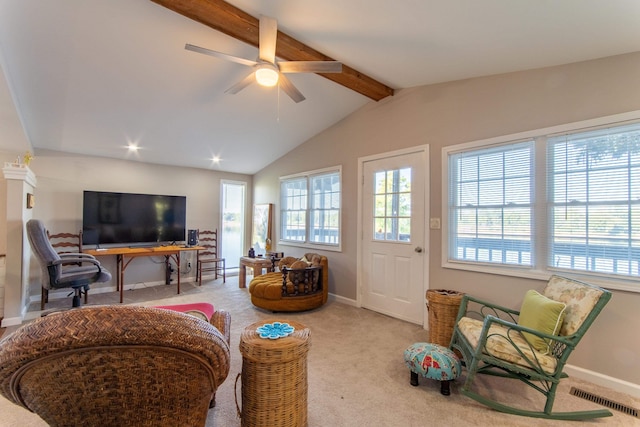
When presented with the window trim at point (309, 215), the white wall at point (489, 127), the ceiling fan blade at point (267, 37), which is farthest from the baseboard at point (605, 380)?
the ceiling fan blade at point (267, 37)

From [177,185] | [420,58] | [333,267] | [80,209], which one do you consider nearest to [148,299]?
[80,209]

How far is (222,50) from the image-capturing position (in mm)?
3014

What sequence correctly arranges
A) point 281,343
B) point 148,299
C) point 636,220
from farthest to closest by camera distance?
point 148,299, point 636,220, point 281,343

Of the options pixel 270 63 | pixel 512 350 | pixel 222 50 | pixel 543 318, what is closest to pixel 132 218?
pixel 222 50

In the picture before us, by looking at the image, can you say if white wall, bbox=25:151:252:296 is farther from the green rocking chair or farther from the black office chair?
the green rocking chair

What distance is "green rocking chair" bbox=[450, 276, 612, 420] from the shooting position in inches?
76.6

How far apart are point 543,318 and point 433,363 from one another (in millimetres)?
837

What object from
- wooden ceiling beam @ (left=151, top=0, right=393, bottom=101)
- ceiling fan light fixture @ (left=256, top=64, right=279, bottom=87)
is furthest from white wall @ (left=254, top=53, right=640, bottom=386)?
ceiling fan light fixture @ (left=256, top=64, right=279, bottom=87)

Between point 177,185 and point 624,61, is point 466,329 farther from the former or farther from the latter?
point 177,185

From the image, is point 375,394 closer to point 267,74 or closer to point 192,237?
point 267,74

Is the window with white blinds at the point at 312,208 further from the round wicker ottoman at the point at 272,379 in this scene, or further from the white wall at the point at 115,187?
the round wicker ottoman at the point at 272,379

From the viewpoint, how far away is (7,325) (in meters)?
3.37

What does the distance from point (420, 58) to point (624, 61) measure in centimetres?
155

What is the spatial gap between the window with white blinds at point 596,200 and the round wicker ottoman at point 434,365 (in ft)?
4.44
